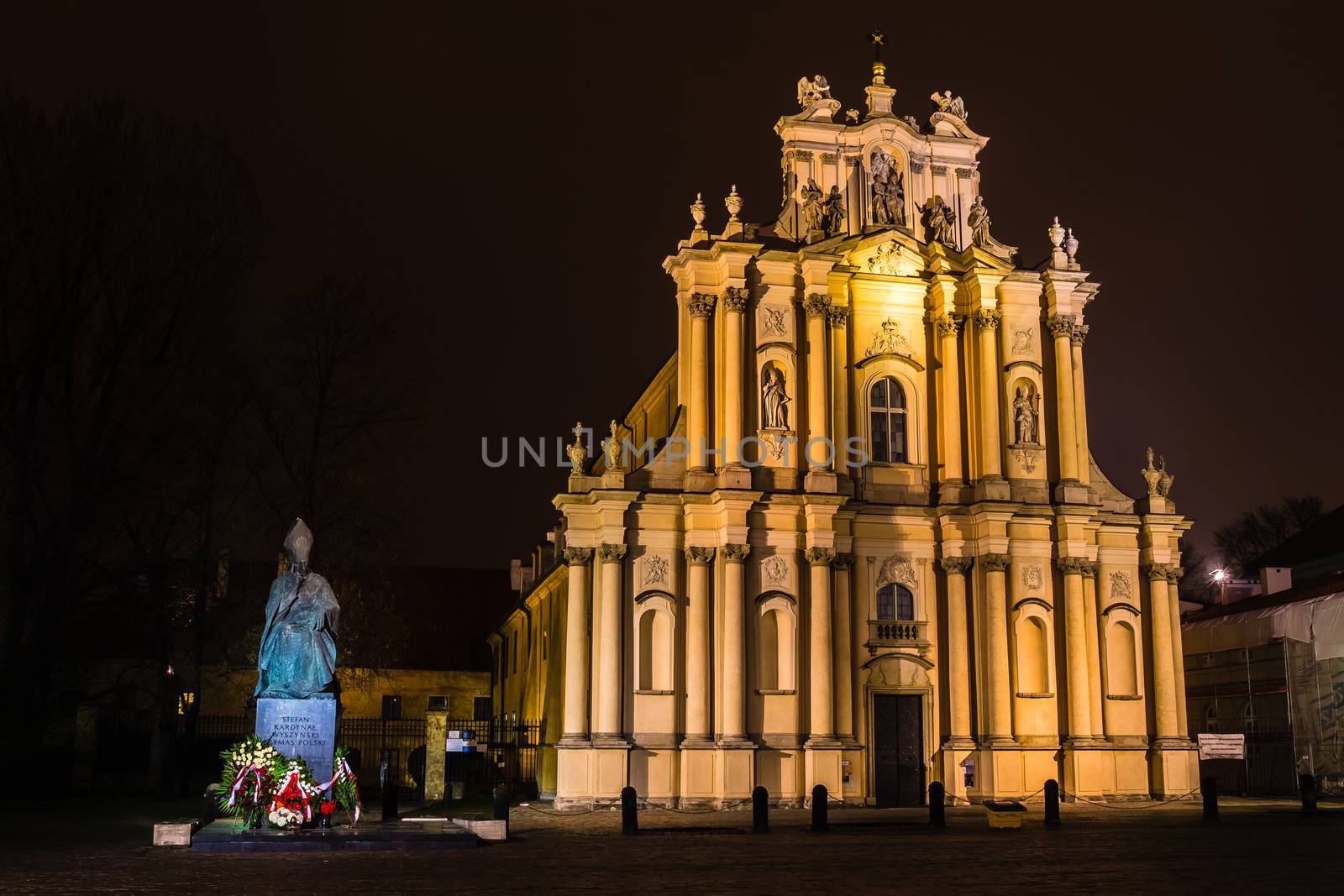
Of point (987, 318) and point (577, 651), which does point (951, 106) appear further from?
point (577, 651)

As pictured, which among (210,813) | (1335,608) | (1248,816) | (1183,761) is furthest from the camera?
(1335,608)

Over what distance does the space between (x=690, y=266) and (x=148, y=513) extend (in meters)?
13.4

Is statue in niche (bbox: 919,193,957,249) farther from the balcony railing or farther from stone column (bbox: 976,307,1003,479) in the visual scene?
the balcony railing

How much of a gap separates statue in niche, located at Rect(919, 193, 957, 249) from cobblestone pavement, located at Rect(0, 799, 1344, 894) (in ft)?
50.7

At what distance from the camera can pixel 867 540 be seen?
32625 mm

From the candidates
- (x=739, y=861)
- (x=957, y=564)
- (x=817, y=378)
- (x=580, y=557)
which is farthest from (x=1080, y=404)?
(x=739, y=861)

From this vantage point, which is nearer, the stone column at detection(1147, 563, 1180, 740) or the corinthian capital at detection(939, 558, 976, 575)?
the corinthian capital at detection(939, 558, 976, 575)

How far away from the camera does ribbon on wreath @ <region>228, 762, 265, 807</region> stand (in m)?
→ 19.1

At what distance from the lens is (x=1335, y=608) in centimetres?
3547

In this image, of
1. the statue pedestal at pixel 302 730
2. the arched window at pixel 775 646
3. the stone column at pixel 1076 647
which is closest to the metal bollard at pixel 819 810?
the arched window at pixel 775 646

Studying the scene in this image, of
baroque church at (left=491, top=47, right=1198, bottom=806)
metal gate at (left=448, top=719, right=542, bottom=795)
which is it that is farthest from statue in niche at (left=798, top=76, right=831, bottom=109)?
metal gate at (left=448, top=719, right=542, bottom=795)

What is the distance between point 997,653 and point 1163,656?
177 inches

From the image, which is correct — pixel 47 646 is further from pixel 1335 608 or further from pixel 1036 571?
pixel 1335 608

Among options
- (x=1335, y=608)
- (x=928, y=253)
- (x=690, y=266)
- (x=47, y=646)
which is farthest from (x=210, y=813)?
(x=1335, y=608)
